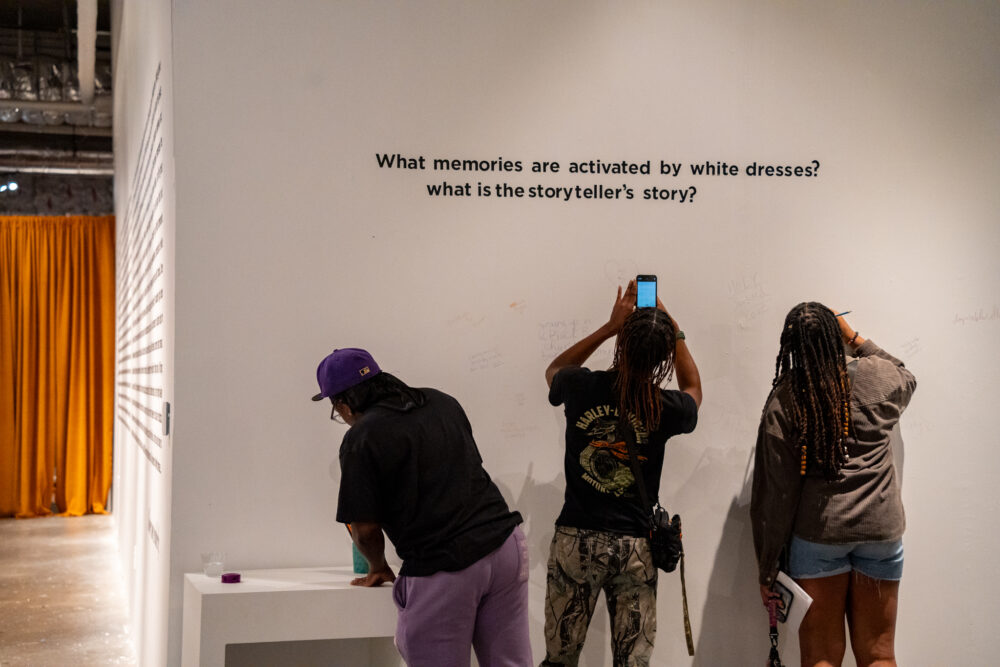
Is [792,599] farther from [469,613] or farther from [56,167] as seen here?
[56,167]

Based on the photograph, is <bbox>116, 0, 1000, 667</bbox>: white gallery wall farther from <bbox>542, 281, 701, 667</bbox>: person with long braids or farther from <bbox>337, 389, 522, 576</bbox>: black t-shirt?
<bbox>337, 389, 522, 576</bbox>: black t-shirt

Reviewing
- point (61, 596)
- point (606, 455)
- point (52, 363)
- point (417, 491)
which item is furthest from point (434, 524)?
point (52, 363)

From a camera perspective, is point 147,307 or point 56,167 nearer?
point 147,307

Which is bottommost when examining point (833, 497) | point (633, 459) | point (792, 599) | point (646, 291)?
point (792, 599)

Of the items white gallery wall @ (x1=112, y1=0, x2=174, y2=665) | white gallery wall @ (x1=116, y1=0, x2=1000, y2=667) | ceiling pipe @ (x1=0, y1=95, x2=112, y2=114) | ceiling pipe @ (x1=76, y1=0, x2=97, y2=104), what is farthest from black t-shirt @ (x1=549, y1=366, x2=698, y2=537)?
ceiling pipe @ (x1=0, y1=95, x2=112, y2=114)

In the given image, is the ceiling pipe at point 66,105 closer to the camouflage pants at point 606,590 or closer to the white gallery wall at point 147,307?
the white gallery wall at point 147,307

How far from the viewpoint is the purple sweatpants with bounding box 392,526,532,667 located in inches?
94.7

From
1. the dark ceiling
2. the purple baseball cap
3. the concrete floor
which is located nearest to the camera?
the purple baseball cap

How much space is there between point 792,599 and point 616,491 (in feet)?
2.19

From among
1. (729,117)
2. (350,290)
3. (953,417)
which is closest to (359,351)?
(350,290)

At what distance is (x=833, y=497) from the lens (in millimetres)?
2965

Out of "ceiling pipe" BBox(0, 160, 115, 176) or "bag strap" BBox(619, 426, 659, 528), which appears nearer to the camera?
"bag strap" BBox(619, 426, 659, 528)

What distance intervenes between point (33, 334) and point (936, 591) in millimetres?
8212

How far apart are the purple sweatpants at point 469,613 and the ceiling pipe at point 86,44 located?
Answer: 424cm
